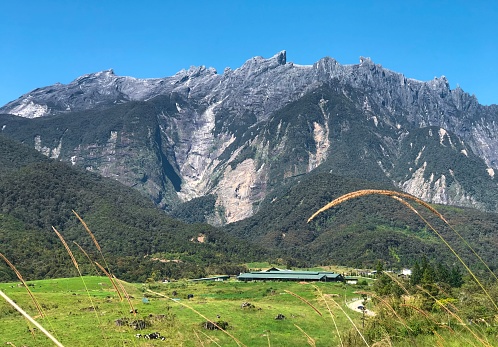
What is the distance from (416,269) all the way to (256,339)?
40295 millimetres

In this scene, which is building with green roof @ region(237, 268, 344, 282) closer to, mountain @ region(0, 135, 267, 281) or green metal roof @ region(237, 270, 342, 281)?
green metal roof @ region(237, 270, 342, 281)

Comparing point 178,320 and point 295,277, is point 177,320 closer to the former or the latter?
point 178,320

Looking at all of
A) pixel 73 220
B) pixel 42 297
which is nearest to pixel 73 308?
pixel 42 297

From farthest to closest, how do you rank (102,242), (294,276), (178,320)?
1. (102,242)
2. (294,276)
3. (178,320)

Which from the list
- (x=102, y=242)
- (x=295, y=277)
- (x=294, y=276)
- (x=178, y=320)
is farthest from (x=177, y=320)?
(x=102, y=242)

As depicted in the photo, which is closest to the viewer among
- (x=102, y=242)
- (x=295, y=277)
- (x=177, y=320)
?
(x=177, y=320)

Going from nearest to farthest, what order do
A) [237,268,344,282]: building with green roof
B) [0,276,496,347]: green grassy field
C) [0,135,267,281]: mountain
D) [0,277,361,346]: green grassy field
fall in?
[0,276,496,347]: green grassy field
[0,277,361,346]: green grassy field
[237,268,344,282]: building with green roof
[0,135,267,281]: mountain

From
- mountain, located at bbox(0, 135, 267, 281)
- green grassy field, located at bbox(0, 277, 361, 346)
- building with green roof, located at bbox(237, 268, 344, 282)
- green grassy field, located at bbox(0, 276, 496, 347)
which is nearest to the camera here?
green grassy field, located at bbox(0, 276, 496, 347)

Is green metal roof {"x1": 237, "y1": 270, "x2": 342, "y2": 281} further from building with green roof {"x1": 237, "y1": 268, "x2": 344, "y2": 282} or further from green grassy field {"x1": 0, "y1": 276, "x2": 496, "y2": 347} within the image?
green grassy field {"x1": 0, "y1": 276, "x2": 496, "y2": 347}

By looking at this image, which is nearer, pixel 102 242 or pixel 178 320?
pixel 178 320

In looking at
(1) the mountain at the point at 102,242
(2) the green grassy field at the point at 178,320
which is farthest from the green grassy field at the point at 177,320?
(1) the mountain at the point at 102,242

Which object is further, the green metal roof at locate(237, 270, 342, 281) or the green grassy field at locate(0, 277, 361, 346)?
the green metal roof at locate(237, 270, 342, 281)

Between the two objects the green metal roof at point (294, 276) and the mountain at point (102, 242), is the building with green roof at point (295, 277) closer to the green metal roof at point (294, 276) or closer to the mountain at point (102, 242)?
the green metal roof at point (294, 276)

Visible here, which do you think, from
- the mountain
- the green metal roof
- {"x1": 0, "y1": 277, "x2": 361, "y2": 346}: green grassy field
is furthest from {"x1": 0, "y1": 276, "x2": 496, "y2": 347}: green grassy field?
the mountain
